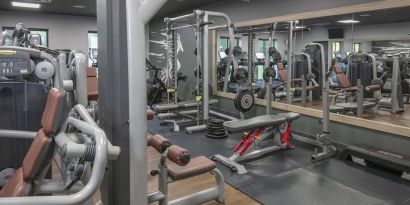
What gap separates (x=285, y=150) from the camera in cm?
385

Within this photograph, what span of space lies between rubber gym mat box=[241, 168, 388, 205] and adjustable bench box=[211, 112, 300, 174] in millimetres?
375

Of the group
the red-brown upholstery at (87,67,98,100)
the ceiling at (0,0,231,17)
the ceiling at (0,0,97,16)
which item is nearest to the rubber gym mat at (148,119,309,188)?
the red-brown upholstery at (87,67,98,100)

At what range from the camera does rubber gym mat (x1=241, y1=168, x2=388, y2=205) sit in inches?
98.5

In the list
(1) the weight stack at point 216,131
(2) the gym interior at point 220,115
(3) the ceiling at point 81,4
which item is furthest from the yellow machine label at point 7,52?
(3) the ceiling at point 81,4

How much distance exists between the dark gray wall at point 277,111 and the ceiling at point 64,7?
2387mm

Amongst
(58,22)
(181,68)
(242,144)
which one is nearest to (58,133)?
(242,144)

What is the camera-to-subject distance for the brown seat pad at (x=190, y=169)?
6.86ft

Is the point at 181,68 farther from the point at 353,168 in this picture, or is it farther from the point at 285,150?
the point at 353,168

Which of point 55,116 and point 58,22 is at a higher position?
point 58,22

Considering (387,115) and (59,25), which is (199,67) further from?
(59,25)

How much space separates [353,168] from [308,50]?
2.17 meters

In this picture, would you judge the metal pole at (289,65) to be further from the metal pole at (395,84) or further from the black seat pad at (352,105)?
the metal pole at (395,84)

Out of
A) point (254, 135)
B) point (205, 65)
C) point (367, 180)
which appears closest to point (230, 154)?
point (254, 135)

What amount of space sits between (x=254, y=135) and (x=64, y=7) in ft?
21.2
